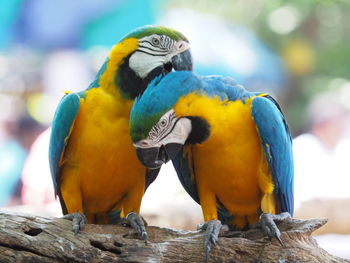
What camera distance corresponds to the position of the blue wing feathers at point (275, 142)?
272 centimetres

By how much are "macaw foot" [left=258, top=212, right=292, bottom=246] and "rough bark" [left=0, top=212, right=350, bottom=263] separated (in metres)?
0.03

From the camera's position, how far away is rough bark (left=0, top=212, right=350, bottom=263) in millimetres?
2498

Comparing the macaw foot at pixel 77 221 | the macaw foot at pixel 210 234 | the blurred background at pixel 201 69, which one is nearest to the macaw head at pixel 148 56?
the blurred background at pixel 201 69

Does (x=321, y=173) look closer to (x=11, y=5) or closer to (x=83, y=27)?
(x=83, y=27)

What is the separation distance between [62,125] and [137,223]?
65cm

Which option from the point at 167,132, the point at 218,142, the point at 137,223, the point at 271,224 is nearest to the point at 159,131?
the point at 167,132

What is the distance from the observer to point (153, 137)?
2514 mm

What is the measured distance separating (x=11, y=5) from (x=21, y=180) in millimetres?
2577

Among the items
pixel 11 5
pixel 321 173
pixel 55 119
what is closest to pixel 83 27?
pixel 11 5

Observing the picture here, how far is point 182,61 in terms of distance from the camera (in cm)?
280

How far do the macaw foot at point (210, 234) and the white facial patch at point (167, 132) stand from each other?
463 millimetres

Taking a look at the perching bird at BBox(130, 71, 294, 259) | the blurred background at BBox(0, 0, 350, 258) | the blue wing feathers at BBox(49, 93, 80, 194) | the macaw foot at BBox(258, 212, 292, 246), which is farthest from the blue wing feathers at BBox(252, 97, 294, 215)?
the blurred background at BBox(0, 0, 350, 258)

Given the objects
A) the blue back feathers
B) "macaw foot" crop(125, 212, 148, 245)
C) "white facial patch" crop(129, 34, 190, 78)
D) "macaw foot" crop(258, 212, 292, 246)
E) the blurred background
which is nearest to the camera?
the blue back feathers

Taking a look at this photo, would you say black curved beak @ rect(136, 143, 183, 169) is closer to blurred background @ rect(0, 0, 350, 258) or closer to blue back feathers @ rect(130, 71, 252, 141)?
blue back feathers @ rect(130, 71, 252, 141)
